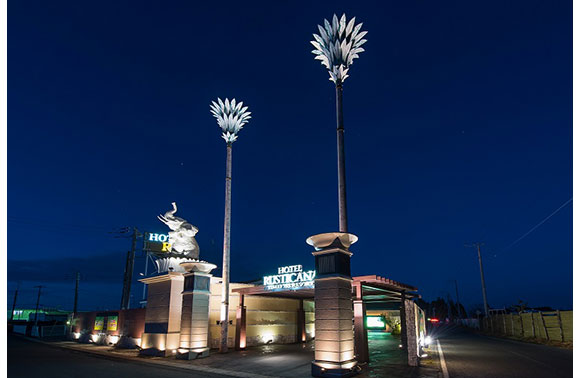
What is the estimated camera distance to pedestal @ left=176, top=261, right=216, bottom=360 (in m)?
19.4

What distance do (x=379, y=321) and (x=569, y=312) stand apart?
21.7 metres

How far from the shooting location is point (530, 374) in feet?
46.5

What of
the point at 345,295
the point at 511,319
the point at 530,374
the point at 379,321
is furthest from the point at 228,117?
the point at 511,319

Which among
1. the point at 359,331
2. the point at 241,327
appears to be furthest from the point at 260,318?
the point at 359,331

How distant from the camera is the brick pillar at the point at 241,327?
23312 mm

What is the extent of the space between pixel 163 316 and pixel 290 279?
8266 mm

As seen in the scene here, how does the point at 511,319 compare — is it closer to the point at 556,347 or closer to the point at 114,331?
the point at 556,347

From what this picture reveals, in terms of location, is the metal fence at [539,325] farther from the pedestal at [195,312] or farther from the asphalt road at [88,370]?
the asphalt road at [88,370]

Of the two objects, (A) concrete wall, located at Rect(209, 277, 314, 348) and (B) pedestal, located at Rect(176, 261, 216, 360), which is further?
(A) concrete wall, located at Rect(209, 277, 314, 348)

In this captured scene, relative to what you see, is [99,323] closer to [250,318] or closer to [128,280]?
[128,280]

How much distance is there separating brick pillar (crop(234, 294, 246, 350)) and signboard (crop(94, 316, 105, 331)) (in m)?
13.3

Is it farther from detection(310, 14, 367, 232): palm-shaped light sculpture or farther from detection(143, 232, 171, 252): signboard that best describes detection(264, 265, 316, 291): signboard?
detection(143, 232, 171, 252): signboard

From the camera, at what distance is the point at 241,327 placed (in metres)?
23.9

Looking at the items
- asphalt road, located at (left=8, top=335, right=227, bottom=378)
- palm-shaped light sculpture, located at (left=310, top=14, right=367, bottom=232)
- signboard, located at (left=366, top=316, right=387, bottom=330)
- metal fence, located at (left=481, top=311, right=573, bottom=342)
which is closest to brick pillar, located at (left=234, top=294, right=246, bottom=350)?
asphalt road, located at (left=8, top=335, right=227, bottom=378)
